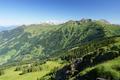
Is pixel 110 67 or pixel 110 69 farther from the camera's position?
pixel 110 67

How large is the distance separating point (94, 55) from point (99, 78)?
47.2m

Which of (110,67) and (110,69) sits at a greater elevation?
(110,67)

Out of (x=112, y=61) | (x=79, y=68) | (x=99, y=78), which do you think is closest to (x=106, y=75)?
(x=99, y=78)

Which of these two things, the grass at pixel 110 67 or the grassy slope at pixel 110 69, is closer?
the grassy slope at pixel 110 69

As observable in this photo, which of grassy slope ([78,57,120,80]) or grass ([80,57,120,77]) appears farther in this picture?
grass ([80,57,120,77])

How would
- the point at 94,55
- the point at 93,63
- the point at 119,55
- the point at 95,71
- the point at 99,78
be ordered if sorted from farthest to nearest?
the point at 94,55 → the point at 93,63 → the point at 119,55 → the point at 95,71 → the point at 99,78

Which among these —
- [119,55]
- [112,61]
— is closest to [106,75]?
[112,61]

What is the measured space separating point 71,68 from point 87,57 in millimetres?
14638

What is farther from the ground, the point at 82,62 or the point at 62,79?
the point at 82,62

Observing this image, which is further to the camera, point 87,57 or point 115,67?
point 87,57

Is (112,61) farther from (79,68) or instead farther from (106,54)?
(79,68)

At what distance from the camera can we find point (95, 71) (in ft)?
458

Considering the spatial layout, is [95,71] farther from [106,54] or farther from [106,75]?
[106,54]

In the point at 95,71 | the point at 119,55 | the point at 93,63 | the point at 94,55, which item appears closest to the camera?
the point at 95,71
